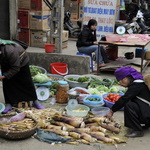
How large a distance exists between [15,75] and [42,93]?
1.06 m

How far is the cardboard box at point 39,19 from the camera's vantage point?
34.9ft

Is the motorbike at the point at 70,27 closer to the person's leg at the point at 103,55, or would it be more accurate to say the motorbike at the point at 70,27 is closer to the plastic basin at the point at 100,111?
the person's leg at the point at 103,55

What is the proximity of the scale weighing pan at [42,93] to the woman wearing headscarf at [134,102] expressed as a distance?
6.49 feet

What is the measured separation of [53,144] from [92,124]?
838mm

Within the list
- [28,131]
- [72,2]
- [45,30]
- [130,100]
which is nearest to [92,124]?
[130,100]

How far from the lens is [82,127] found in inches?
188

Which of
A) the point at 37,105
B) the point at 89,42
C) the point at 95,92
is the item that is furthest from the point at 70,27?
the point at 37,105

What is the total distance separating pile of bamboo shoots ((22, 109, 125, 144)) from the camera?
178 inches

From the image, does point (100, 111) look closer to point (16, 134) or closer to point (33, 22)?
point (16, 134)

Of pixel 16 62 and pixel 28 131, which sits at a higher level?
pixel 16 62

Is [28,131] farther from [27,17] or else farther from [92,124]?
[27,17]

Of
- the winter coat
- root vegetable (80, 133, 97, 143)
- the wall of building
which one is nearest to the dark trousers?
root vegetable (80, 133, 97, 143)

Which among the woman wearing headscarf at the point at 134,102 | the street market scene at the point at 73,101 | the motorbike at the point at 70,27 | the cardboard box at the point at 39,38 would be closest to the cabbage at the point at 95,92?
the street market scene at the point at 73,101

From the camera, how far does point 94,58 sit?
8922 millimetres
